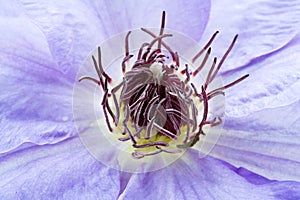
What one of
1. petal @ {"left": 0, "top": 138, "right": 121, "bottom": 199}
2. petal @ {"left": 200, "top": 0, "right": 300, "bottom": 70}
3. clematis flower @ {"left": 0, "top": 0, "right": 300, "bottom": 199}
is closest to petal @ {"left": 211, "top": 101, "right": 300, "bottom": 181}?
clematis flower @ {"left": 0, "top": 0, "right": 300, "bottom": 199}

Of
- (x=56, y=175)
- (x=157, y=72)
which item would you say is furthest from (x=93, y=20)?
(x=56, y=175)

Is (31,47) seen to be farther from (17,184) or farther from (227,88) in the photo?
(227,88)

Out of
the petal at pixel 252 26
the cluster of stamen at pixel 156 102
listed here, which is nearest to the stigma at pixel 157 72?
the cluster of stamen at pixel 156 102

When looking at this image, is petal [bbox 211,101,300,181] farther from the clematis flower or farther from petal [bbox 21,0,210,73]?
petal [bbox 21,0,210,73]

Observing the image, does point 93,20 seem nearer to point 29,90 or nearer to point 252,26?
point 29,90

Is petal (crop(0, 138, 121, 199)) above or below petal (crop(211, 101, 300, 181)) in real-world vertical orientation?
below

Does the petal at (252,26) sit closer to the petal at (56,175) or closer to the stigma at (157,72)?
the stigma at (157,72)
